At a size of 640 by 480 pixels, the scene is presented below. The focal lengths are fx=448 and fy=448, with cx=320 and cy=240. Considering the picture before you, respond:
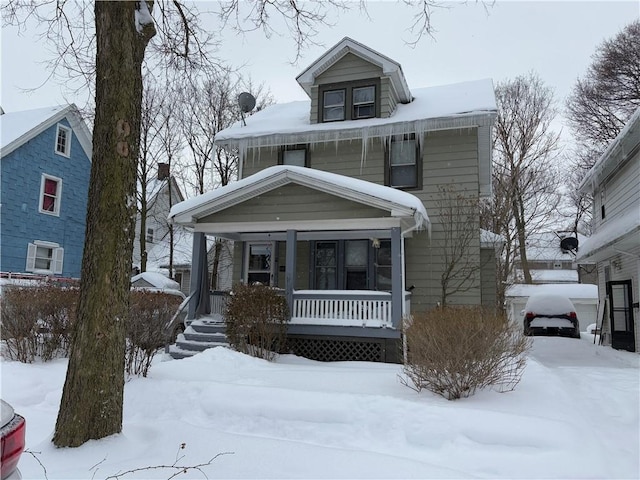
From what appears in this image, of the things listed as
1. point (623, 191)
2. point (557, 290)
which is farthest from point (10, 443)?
point (557, 290)

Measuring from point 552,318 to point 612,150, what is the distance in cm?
671

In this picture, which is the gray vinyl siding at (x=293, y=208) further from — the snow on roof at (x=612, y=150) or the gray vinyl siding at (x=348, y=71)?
the snow on roof at (x=612, y=150)

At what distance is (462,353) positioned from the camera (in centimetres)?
512

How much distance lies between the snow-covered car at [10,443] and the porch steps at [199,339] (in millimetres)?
6955

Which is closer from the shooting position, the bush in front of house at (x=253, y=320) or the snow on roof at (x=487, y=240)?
the bush in front of house at (x=253, y=320)

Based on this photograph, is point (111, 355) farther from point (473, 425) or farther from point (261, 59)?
point (261, 59)

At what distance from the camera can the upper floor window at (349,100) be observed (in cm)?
1220

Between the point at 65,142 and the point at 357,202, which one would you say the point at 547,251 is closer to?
the point at 357,202

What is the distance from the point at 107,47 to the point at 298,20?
3617 mm

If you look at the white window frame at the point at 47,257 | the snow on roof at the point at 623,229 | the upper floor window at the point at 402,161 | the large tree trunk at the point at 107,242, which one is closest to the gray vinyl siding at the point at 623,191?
the snow on roof at the point at 623,229

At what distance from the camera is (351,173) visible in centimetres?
1195

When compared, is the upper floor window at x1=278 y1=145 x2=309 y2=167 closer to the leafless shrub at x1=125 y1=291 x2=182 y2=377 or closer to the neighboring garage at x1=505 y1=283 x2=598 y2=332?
the leafless shrub at x1=125 y1=291 x2=182 y2=377

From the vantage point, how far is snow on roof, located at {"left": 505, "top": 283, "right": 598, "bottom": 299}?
24.7 m

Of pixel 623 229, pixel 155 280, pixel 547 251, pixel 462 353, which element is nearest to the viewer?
pixel 462 353
